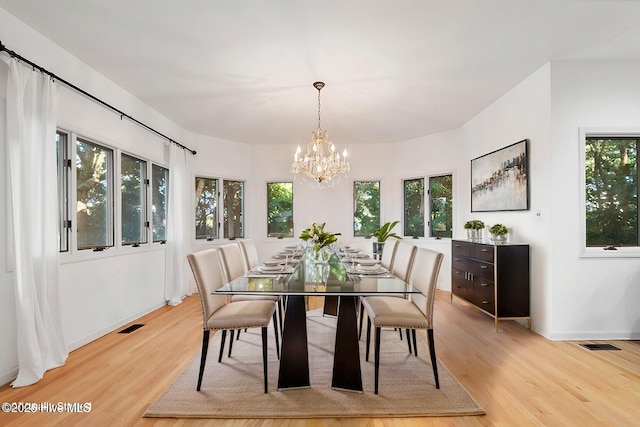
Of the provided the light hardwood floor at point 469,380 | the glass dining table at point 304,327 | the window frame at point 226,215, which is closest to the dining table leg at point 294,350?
the glass dining table at point 304,327

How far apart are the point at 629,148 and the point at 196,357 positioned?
4809mm

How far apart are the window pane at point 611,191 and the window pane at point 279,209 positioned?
4.61 metres

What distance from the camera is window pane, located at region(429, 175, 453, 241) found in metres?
5.75

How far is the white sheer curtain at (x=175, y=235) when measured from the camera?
15.6 ft

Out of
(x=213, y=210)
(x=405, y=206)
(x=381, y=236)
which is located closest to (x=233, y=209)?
(x=213, y=210)

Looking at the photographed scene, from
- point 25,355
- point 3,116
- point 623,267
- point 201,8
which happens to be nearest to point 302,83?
point 201,8

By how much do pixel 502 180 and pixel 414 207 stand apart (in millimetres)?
2189

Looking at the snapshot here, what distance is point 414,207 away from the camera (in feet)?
20.5

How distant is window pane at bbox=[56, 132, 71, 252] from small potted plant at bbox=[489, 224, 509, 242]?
4.55 m

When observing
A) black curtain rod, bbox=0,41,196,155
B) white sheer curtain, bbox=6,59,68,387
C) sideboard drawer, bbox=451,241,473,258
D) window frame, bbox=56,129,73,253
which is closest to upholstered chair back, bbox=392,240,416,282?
sideboard drawer, bbox=451,241,473,258

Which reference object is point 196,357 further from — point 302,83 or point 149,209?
point 302,83

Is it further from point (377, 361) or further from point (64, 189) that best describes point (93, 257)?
point (377, 361)

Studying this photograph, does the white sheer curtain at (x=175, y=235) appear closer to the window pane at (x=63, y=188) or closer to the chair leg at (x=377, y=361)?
the window pane at (x=63, y=188)

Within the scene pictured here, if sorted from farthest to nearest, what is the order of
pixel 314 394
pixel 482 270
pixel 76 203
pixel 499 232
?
pixel 499 232 → pixel 482 270 → pixel 76 203 → pixel 314 394
